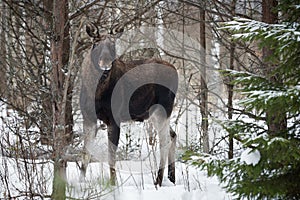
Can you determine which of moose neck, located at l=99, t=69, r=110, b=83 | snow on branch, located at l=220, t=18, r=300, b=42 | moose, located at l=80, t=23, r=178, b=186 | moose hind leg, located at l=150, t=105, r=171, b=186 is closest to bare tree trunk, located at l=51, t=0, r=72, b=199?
snow on branch, located at l=220, t=18, r=300, b=42

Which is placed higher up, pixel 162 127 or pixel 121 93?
pixel 121 93

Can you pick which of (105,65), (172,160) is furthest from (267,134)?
(172,160)

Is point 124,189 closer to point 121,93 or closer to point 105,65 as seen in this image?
point 105,65

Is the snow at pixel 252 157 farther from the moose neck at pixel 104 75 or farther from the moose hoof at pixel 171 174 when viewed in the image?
the moose neck at pixel 104 75

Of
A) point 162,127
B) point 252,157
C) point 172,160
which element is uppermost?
point 162,127

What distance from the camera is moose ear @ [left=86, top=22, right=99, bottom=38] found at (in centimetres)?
597

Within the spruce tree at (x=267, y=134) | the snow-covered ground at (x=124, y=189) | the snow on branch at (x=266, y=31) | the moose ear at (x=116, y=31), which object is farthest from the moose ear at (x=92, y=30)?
the snow on branch at (x=266, y=31)

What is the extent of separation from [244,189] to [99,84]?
3953 millimetres

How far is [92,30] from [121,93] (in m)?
1.04

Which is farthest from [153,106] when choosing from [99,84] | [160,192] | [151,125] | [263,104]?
[263,104]

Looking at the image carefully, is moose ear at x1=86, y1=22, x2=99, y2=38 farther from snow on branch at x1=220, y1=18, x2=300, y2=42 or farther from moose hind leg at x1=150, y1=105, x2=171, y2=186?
snow on branch at x1=220, y1=18, x2=300, y2=42

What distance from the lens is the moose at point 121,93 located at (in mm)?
6117

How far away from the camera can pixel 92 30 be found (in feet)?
20.1

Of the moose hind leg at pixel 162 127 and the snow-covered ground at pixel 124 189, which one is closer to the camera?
the snow-covered ground at pixel 124 189
